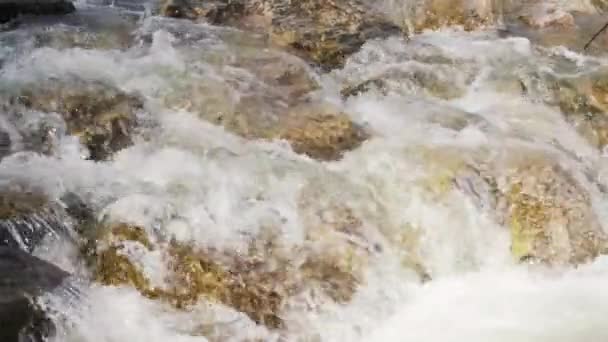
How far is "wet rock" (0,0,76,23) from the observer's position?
27.0 feet

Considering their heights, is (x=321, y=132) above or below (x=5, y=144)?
above

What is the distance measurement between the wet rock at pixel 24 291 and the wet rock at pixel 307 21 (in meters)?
3.72

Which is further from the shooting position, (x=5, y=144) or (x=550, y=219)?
(x=5, y=144)

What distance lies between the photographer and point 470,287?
5.75 m

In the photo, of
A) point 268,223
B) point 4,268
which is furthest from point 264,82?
point 4,268

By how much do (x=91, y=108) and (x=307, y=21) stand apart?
2783 mm

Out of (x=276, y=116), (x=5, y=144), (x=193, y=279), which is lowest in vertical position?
(x=193, y=279)

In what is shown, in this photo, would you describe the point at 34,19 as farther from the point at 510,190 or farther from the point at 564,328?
the point at 564,328

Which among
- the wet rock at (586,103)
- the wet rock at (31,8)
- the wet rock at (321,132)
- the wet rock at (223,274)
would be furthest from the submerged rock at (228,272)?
the wet rock at (31,8)

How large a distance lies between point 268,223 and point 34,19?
4.14 metres

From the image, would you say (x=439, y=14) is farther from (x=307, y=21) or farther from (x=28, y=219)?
(x=28, y=219)

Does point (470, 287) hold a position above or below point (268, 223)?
below

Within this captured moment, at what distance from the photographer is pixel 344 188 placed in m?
5.93

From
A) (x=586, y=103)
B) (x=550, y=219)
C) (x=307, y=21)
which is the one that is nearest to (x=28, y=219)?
(x=550, y=219)
